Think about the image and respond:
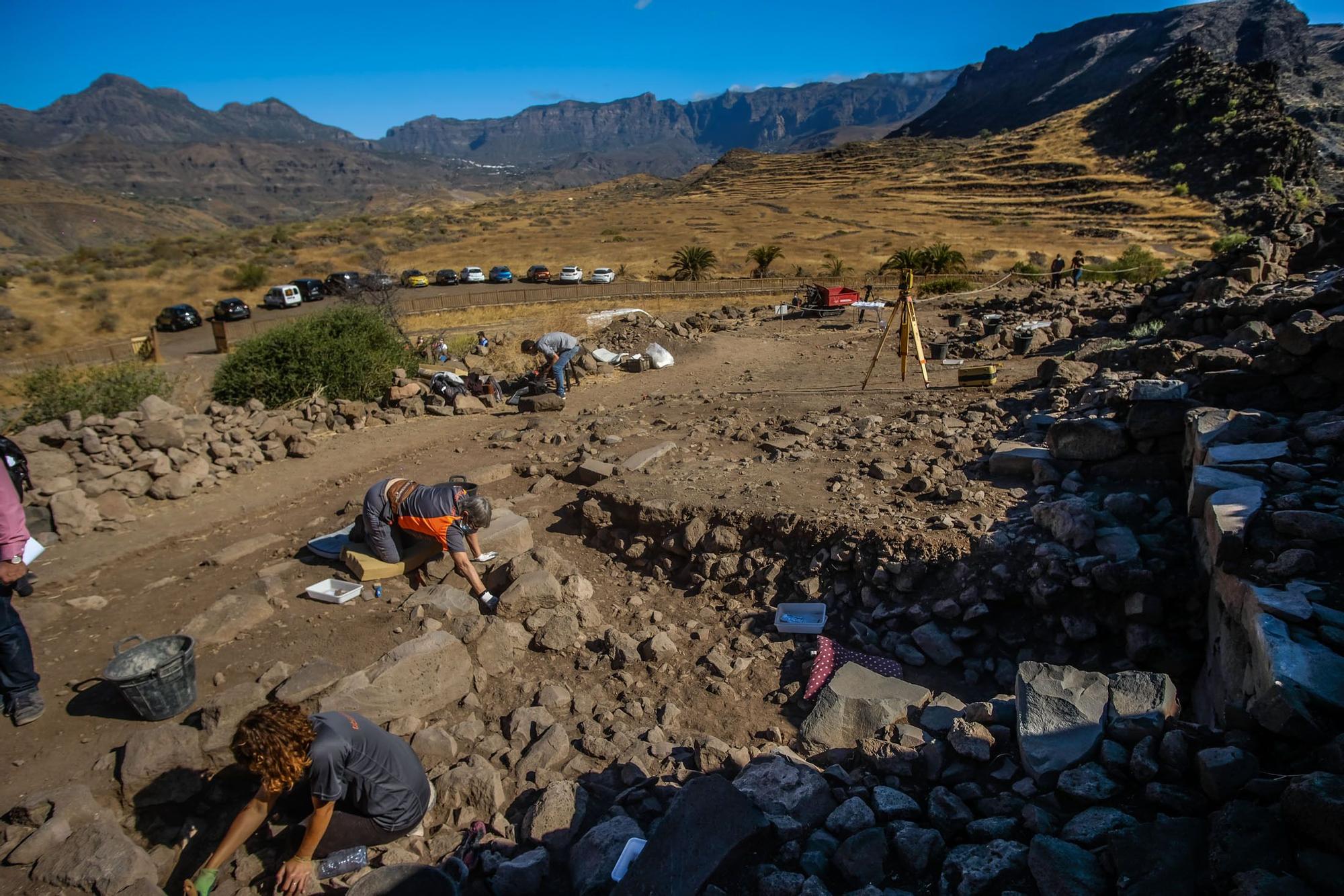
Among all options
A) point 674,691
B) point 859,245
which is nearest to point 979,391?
point 674,691

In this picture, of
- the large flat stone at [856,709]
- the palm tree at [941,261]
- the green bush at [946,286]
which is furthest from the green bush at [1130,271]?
the large flat stone at [856,709]

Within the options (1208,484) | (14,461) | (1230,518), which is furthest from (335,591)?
(1208,484)

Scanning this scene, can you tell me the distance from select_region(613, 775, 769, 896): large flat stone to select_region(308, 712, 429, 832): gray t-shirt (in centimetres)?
154

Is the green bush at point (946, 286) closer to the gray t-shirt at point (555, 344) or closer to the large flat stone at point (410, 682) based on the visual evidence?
the gray t-shirt at point (555, 344)

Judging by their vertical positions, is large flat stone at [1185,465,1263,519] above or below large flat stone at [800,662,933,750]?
above

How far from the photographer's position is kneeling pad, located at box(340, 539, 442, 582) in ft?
22.0

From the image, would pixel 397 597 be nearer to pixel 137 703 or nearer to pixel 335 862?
pixel 137 703

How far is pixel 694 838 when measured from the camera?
3230 mm

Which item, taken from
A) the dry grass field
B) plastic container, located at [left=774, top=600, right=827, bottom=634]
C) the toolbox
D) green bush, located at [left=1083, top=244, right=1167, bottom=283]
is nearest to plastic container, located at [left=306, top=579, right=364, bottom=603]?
plastic container, located at [left=774, top=600, right=827, bottom=634]

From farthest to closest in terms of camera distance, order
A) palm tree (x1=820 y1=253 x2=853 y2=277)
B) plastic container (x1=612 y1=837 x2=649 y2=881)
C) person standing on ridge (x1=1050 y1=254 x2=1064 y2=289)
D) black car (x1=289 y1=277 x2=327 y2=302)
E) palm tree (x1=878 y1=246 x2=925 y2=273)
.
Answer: black car (x1=289 y1=277 x2=327 y2=302) < palm tree (x1=820 y1=253 x2=853 y2=277) < palm tree (x1=878 y1=246 x2=925 y2=273) < person standing on ridge (x1=1050 y1=254 x2=1064 y2=289) < plastic container (x1=612 y1=837 x2=649 y2=881)

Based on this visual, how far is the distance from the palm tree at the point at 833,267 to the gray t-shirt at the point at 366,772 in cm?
3213

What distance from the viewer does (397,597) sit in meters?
6.56

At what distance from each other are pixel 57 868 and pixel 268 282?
45239 mm

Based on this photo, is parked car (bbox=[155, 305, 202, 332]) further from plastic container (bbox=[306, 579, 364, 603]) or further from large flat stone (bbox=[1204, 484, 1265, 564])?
large flat stone (bbox=[1204, 484, 1265, 564])
